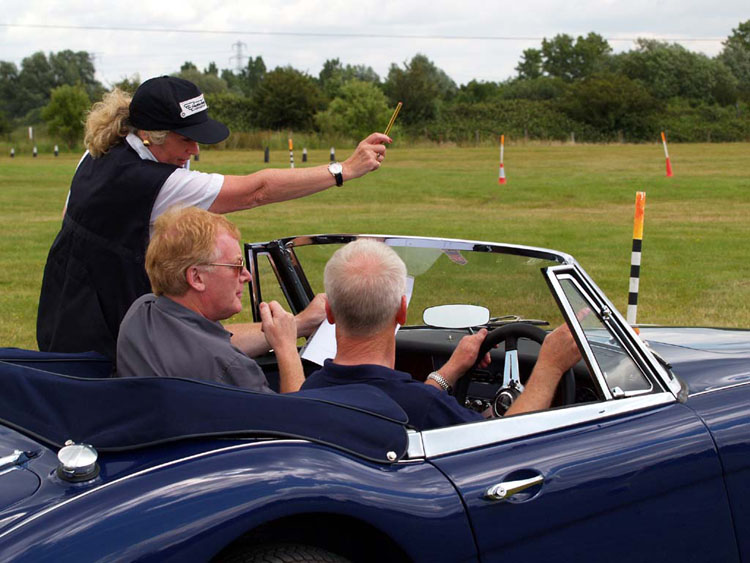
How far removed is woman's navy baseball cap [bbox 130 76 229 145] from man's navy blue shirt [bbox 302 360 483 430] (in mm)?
1416

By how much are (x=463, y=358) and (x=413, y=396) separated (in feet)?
2.27

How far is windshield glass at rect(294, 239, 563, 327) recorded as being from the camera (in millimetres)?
3148

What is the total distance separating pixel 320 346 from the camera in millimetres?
3627

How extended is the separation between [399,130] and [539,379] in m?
59.3

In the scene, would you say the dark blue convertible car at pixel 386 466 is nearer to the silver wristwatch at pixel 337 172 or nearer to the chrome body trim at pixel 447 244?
the chrome body trim at pixel 447 244

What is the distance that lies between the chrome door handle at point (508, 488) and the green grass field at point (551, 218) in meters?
6.84

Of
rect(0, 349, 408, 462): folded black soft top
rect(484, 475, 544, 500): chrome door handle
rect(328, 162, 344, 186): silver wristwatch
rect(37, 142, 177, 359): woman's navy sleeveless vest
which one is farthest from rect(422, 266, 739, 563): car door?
rect(37, 142, 177, 359): woman's navy sleeveless vest

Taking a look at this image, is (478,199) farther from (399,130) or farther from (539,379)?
(399,130)

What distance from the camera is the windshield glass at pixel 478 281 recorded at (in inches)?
124

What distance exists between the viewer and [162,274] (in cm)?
278

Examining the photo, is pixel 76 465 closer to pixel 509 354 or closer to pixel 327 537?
pixel 327 537

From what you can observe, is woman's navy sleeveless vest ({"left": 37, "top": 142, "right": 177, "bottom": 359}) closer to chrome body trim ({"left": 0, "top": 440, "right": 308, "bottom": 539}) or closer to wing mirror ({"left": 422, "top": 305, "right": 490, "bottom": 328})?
wing mirror ({"left": 422, "top": 305, "right": 490, "bottom": 328})

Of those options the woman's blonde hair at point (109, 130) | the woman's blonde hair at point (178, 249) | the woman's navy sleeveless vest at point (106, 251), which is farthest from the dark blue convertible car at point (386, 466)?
the woman's blonde hair at point (109, 130)

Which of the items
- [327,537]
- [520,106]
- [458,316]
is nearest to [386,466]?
[327,537]
